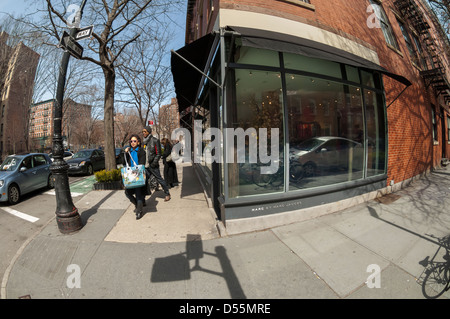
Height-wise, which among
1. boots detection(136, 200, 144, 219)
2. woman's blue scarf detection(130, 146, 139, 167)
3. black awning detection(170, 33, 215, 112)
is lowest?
boots detection(136, 200, 144, 219)

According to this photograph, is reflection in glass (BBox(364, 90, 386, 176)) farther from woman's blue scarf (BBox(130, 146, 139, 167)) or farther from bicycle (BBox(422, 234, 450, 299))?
woman's blue scarf (BBox(130, 146, 139, 167))

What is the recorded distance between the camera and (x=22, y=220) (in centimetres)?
477

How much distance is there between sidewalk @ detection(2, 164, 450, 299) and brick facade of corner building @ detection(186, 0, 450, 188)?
11.6ft

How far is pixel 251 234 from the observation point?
12.0ft

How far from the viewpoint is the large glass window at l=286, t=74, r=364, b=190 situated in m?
4.61

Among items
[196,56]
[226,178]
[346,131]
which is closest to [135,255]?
[226,178]

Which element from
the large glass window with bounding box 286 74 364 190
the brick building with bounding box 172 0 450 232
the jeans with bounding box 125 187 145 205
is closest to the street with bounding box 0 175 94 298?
the jeans with bounding box 125 187 145 205

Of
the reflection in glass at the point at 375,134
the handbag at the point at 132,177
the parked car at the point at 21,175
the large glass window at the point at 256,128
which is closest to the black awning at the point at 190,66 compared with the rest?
the large glass window at the point at 256,128

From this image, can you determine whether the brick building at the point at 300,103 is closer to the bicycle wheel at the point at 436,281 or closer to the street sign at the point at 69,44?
the bicycle wheel at the point at 436,281

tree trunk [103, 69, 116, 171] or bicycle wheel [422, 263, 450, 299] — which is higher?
tree trunk [103, 69, 116, 171]

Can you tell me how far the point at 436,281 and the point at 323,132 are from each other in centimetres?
360

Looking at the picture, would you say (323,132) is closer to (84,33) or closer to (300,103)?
(300,103)

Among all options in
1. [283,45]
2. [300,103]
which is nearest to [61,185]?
[283,45]
